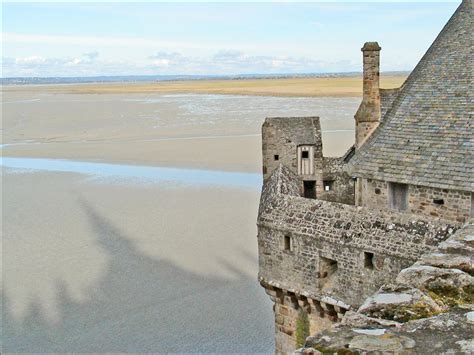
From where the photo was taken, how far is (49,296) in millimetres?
17688

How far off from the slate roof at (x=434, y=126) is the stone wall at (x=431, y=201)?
266 millimetres

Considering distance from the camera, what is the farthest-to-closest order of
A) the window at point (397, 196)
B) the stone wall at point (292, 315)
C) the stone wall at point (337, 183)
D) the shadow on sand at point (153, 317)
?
the stone wall at point (337, 183) → the shadow on sand at point (153, 317) → the window at point (397, 196) → the stone wall at point (292, 315)

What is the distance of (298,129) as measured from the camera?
51.0 feet

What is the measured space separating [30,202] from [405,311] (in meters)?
27.3

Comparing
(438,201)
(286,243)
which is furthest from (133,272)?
(438,201)

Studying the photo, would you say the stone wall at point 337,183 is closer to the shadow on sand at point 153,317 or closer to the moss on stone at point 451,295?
the shadow on sand at point 153,317

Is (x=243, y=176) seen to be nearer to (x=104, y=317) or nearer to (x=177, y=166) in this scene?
(x=177, y=166)

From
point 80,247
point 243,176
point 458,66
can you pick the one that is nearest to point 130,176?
point 243,176

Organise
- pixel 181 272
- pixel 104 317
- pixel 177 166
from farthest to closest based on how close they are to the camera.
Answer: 1. pixel 177 166
2. pixel 181 272
3. pixel 104 317

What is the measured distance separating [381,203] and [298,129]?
4246 mm

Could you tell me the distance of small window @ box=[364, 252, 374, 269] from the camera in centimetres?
909

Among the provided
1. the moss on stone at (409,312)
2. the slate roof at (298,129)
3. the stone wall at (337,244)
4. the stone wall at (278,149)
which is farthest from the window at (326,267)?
the slate roof at (298,129)

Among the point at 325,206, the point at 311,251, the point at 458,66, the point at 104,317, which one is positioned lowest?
the point at 104,317

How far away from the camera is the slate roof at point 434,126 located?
1083cm
